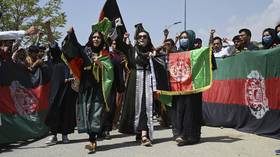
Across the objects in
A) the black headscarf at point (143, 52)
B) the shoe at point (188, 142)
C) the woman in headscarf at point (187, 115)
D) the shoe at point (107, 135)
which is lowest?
the shoe at point (107, 135)

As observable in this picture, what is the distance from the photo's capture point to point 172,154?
6.84 meters

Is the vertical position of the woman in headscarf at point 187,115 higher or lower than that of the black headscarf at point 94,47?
lower

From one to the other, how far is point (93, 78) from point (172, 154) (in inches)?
74.1

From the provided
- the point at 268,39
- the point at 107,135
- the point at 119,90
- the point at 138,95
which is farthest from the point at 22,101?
the point at 268,39

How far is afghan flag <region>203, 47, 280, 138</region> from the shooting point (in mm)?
8195

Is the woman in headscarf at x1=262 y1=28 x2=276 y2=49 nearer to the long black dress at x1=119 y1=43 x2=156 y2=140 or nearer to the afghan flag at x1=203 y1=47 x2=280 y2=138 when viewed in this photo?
the afghan flag at x1=203 y1=47 x2=280 y2=138

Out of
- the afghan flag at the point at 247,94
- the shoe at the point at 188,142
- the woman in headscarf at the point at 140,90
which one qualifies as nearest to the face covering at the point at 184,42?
the woman in headscarf at the point at 140,90

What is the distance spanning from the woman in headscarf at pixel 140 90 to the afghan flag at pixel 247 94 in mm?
2072

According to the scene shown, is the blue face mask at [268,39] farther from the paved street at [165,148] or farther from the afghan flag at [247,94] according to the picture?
the paved street at [165,148]

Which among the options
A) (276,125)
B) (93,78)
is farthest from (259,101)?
(93,78)

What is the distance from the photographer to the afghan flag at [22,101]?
336 inches

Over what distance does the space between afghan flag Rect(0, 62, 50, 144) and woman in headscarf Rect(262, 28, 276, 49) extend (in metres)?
4.47

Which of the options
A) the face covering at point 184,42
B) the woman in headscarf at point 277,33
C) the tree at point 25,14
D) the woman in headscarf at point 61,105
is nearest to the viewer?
the face covering at point 184,42

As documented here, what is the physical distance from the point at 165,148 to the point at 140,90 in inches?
45.9
